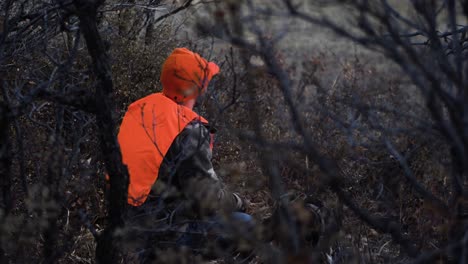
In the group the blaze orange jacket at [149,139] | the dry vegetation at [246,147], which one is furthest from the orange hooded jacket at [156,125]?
the dry vegetation at [246,147]

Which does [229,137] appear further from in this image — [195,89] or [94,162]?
[195,89]

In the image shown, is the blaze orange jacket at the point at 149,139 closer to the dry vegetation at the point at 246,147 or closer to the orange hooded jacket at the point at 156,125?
the orange hooded jacket at the point at 156,125

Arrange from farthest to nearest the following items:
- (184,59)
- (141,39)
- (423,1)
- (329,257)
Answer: (141,39), (184,59), (329,257), (423,1)

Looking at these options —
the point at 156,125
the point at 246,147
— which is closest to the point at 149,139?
the point at 156,125

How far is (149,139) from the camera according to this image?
152 inches

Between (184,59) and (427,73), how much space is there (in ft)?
7.11

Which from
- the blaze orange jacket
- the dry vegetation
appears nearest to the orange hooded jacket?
the blaze orange jacket

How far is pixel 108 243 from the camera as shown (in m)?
3.04

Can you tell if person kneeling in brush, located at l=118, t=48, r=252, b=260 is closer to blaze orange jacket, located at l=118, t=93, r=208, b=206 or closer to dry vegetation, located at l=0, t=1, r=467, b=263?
blaze orange jacket, located at l=118, t=93, r=208, b=206

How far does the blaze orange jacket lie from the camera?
3.81 meters

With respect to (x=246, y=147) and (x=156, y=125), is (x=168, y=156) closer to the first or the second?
(x=156, y=125)

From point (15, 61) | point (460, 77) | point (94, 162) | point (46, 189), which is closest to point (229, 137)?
point (94, 162)

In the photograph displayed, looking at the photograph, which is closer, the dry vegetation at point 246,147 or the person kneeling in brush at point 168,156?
the dry vegetation at point 246,147

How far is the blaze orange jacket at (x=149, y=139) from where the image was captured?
3812mm
